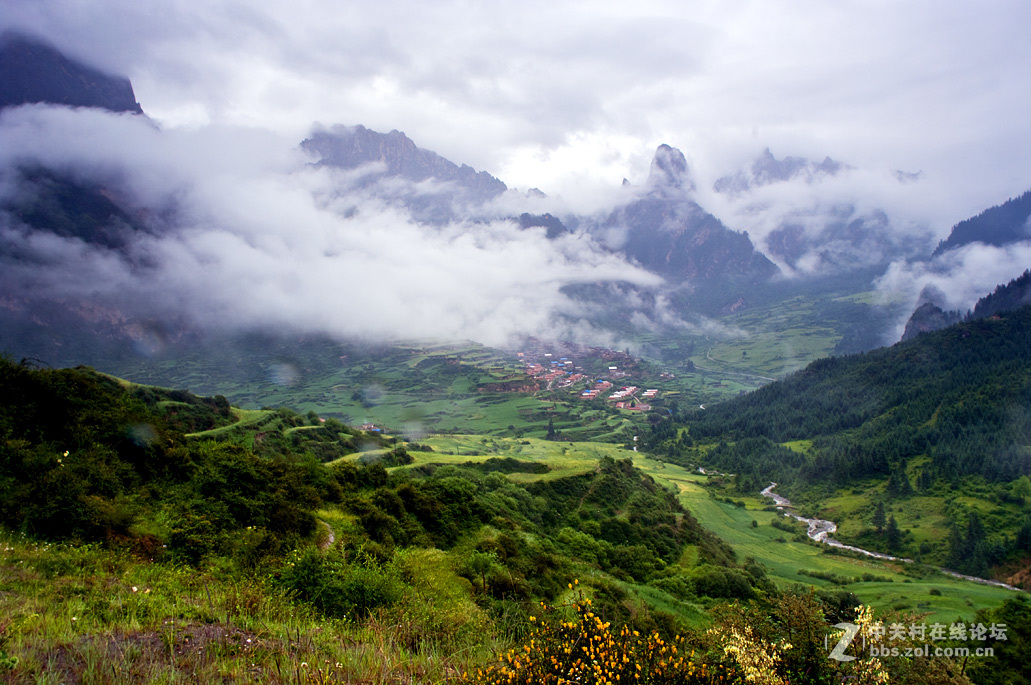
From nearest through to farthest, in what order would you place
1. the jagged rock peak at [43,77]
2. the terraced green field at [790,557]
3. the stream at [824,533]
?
the terraced green field at [790,557], the stream at [824,533], the jagged rock peak at [43,77]

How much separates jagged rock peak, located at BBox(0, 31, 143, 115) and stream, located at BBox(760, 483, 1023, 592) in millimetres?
262238

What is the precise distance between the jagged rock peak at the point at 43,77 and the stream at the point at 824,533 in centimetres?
26224

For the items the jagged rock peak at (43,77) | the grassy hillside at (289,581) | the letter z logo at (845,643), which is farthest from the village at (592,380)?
the jagged rock peak at (43,77)

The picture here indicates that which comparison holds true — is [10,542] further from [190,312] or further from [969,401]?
[190,312]

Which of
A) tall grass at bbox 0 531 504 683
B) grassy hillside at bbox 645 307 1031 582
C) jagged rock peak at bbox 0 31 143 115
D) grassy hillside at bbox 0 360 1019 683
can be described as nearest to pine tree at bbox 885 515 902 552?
grassy hillside at bbox 645 307 1031 582

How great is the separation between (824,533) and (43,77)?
275m

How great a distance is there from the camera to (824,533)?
64438 millimetres

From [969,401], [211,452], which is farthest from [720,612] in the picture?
[969,401]

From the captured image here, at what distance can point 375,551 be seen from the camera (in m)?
13.5

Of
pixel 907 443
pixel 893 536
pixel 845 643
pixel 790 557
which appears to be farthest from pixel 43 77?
pixel 907 443

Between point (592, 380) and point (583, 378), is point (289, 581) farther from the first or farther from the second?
point (592, 380)

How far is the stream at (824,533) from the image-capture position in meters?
49.2

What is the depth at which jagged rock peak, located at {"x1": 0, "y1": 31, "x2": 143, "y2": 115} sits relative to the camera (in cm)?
16312

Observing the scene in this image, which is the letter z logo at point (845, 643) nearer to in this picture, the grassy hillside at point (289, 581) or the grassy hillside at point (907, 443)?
the grassy hillside at point (289, 581)
